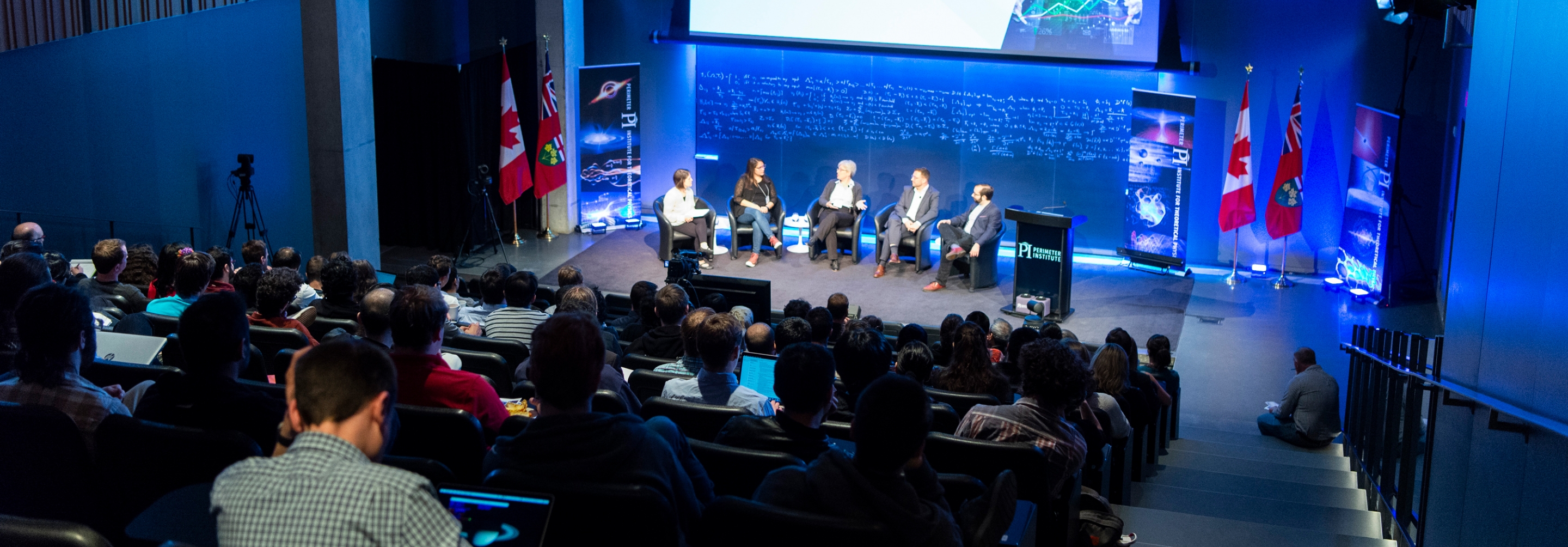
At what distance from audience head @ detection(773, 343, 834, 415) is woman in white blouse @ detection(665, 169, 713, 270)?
299 inches

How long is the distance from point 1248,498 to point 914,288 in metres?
5.08

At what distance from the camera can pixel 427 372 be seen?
10.6ft

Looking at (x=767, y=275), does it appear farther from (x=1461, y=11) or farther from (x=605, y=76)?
(x=1461, y=11)

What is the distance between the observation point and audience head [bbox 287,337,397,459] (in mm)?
1704

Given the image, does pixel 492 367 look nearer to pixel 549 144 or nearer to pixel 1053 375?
pixel 1053 375

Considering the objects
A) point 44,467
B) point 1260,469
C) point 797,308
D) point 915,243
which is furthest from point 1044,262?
point 44,467

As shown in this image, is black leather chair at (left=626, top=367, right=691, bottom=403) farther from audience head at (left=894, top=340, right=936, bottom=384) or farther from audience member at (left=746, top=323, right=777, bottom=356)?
audience head at (left=894, top=340, right=936, bottom=384)

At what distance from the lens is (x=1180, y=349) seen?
8344mm

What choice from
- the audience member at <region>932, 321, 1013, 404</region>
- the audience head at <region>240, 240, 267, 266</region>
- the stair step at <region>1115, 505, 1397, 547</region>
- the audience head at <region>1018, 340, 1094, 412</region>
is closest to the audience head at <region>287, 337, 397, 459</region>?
the audience head at <region>1018, 340, 1094, 412</region>

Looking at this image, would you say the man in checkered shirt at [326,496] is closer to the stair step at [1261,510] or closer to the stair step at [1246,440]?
the stair step at [1261,510]

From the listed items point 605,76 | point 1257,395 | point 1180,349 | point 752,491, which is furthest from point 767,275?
point 752,491

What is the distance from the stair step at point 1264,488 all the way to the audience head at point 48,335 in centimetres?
421

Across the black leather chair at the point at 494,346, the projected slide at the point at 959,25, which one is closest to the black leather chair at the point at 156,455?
the black leather chair at the point at 494,346

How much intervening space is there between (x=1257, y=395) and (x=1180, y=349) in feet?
3.07
